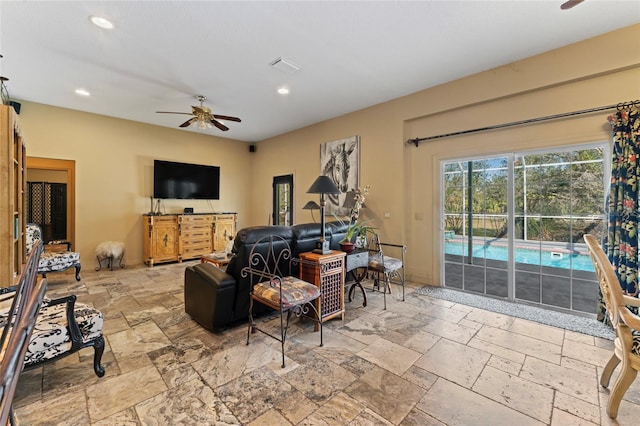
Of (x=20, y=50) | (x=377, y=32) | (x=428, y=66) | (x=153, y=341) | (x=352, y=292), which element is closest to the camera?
(x=153, y=341)

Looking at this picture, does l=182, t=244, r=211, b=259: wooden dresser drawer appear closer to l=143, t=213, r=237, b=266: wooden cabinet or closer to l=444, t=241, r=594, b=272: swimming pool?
l=143, t=213, r=237, b=266: wooden cabinet

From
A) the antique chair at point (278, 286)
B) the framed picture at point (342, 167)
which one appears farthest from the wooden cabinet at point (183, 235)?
the antique chair at point (278, 286)

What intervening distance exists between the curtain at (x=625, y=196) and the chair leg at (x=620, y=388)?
5.27 feet

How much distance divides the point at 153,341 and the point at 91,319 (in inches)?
25.6

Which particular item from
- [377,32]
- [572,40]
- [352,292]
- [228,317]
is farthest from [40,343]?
[572,40]

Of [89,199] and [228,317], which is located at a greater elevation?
[89,199]

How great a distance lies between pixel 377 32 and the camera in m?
2.79

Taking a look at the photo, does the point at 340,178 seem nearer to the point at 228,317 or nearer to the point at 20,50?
the point at 228,317

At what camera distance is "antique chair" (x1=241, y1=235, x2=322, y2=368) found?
2.32 meters

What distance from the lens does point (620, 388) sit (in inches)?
64.2

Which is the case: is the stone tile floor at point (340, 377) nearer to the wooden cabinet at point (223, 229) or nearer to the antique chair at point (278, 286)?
the antique chair at point (278, 286)

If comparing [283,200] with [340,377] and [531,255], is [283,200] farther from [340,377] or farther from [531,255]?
[340,377]

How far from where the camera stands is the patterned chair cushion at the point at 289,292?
230 cm

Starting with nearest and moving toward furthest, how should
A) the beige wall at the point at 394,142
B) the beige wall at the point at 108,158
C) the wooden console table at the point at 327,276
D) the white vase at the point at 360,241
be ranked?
the wooden console table at the point at 327,276 < the beige wall at the point at 394,142 < the white vase at the point at 360,241 < the beige wall at the point at 108,158
